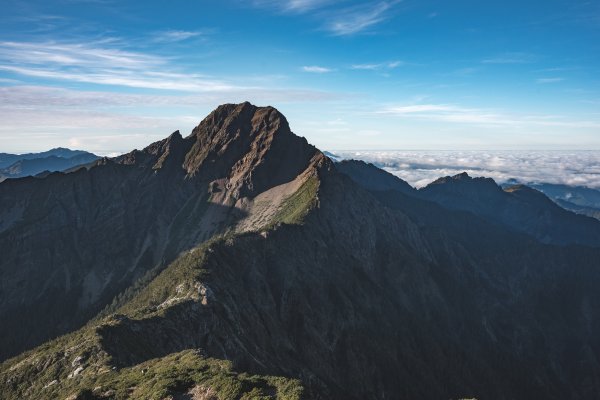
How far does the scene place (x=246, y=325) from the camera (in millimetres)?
141000

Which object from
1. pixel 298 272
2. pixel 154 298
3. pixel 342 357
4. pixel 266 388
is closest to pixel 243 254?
pixel 298 272

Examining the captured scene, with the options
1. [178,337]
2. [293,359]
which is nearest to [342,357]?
[293,359]

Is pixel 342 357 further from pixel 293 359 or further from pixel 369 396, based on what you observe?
pixel 293 359

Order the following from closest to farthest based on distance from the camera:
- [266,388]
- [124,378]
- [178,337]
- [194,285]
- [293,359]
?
[266,388] → [124,378] → [178,337] → [194,285] → [293,359]

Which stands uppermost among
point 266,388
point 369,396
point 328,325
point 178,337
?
point 266,388

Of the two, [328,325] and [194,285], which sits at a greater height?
[194,285]

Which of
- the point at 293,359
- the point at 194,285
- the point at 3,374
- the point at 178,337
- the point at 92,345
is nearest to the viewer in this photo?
the point at 92,345

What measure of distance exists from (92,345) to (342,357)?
107819mm

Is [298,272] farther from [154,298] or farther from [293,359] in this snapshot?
[154,298]

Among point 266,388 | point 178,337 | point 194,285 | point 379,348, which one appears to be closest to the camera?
point 266,388

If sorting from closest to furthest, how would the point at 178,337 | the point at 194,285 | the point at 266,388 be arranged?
the point at 266,388, the point at 178,337, the point at 194,285

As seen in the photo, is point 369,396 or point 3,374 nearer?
point 3,374

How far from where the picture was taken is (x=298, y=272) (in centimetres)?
19225

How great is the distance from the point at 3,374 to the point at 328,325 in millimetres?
113546
